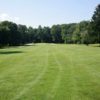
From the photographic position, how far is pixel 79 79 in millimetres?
16297

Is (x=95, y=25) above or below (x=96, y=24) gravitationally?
below

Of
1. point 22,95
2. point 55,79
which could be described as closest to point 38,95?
point 22,95

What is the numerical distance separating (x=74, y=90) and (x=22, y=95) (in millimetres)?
2325

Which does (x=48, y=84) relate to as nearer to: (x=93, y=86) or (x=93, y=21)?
(x=93, y=86)

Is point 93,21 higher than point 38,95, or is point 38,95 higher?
point 93,21

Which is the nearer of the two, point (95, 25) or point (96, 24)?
point (96, 24)

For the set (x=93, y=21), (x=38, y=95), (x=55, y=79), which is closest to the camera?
(x=38, y=95)

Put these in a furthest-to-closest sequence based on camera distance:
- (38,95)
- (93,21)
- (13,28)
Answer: (13,28)
(93,21)
(38,95)

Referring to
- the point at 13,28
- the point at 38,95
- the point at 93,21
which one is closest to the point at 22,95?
the point at 38,95

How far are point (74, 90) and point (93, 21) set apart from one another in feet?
262

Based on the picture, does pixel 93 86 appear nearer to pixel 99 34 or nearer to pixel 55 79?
pixel 55 79

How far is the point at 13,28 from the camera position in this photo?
13738 cm

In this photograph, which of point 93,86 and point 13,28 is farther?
point 13,28

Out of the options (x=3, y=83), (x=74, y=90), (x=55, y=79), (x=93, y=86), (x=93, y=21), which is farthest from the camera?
(x=93, y=21)
